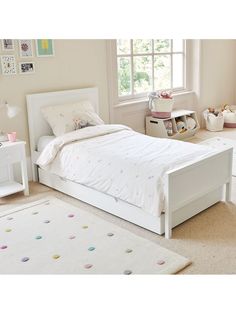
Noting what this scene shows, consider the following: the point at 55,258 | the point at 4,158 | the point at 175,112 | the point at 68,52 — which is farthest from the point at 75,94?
the point at 55,258

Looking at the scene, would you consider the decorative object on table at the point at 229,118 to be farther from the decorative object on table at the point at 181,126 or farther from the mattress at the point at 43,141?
the mattress at the point at 43,141

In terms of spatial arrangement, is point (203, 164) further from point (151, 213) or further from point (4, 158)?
point (4, 158)

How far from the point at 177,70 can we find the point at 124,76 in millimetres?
1027

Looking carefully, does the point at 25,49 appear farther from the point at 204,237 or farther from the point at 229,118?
the point at 229,118

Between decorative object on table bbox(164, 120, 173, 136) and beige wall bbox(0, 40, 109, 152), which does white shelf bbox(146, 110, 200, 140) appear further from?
beige wall bbox(0, 40, 109, 152)

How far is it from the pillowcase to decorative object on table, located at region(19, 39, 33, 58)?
19.8 inches

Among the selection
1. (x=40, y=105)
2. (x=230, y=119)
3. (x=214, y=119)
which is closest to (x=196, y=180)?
(x=40, y=105)

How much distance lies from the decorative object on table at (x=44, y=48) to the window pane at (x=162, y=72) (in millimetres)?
1663

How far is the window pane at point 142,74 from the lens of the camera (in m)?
4.61

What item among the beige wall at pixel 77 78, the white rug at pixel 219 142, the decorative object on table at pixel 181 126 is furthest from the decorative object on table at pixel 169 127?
the white rug at pixel 219 142

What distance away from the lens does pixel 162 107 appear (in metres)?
4.58

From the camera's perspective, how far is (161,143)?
306cm
